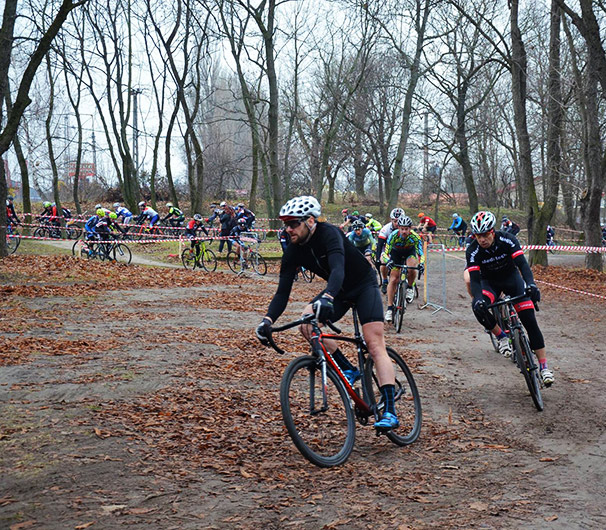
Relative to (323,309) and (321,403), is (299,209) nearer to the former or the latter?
(323,309)

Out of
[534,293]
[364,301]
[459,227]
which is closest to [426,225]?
[459,227]

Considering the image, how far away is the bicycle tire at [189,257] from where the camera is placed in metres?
23.0

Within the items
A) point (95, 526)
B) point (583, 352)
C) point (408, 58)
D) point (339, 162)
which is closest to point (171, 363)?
point (95, 526)

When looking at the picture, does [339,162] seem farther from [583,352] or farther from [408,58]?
[583,352]

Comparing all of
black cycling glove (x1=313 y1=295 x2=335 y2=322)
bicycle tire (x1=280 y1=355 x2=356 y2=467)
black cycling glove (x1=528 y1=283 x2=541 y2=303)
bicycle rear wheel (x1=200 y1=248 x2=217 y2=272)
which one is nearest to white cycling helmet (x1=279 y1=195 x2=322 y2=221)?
black cycling glove (x1=313 y1=295 x2=335 y2=322)

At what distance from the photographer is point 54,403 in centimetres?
631

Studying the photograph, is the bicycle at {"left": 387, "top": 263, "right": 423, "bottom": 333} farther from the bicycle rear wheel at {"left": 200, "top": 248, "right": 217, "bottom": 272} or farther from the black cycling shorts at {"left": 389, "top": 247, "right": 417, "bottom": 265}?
the bicycle rear wheel at {"left": 200, "top": 248, "right": 217, "bottom": 272}

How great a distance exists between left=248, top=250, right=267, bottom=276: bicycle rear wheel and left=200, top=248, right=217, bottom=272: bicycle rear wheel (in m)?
1.34

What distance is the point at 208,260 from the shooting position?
23062 mm

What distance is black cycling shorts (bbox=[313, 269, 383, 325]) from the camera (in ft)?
18.2

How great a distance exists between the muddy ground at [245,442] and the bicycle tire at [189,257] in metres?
11.7

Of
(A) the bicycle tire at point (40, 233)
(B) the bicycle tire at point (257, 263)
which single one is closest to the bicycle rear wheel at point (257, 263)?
(B) the bicycle tire at point (257, 263)

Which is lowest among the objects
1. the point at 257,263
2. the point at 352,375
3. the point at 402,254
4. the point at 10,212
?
the point at 352,375

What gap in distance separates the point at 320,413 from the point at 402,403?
1181 mm
